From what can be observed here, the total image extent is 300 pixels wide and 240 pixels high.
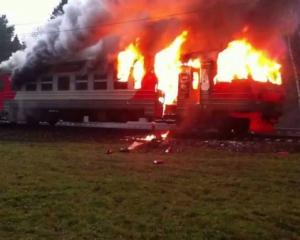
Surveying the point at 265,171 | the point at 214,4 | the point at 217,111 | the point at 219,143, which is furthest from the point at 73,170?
the point at 214,4

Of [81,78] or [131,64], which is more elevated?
[131,64]

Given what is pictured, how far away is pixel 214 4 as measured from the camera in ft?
63.9

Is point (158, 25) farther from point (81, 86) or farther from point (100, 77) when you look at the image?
point (81, 86)

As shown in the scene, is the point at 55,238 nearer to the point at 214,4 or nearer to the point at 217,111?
the point at 217,111

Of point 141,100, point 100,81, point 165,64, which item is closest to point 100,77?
point 100,81

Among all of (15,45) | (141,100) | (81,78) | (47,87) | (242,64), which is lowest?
(141,100)

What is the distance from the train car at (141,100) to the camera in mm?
17438

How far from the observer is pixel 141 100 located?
64.4 ft

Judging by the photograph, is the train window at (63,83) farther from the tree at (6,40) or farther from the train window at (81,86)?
the tree at (6,40)

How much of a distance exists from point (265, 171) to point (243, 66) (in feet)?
31.1

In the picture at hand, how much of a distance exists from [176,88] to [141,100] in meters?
1.79

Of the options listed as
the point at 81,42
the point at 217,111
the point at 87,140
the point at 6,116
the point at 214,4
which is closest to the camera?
the point at 87,140

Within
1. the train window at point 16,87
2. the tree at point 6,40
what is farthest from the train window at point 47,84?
the tree at point 6,40

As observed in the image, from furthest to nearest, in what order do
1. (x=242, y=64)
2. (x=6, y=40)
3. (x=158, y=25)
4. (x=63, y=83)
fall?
(x=6, y=40) → (x=63, y=83) → (x=158, y=25) → (x=242, y=64)
